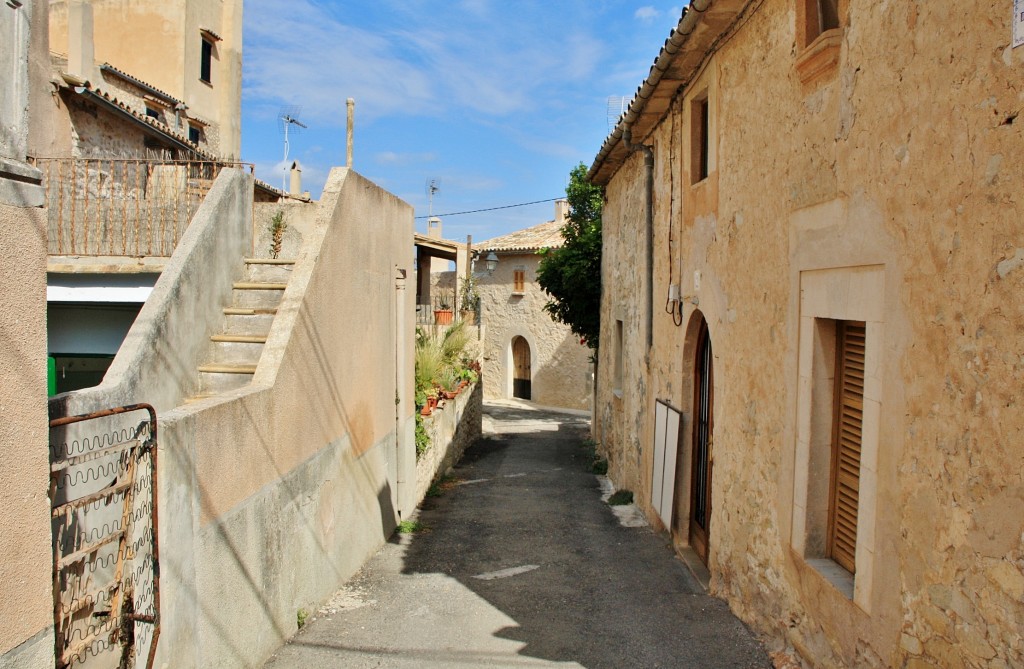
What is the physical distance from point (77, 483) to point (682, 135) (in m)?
6.62

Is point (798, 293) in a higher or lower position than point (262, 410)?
higher

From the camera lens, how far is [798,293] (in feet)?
15.7

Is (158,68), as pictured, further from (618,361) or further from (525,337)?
(618,361)

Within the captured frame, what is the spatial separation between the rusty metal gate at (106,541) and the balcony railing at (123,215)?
4.17 metres

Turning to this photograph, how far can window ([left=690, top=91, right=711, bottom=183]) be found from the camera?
7664 millimetres

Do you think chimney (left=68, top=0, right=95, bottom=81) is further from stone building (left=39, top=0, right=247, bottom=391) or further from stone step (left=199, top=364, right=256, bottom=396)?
stone step (left=199, top=364, right=256, bottom=396)

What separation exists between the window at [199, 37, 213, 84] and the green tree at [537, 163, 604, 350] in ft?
38.7

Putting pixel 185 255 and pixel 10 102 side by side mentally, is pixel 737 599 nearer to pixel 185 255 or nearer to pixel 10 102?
pixel 185 255

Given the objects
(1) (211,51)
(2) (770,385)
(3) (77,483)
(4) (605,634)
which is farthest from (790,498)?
(1) (211,51)

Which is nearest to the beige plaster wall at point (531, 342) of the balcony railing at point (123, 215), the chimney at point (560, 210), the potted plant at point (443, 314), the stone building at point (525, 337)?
the stone building at point (525, 337)

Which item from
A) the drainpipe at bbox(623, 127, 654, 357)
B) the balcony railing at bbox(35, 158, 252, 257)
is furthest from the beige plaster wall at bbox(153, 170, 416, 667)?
the drainpipe at bbox(623, 127, 654, 357)

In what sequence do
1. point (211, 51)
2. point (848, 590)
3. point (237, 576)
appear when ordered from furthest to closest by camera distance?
point (211, 51)
point (237, 576)
point (848, 590)

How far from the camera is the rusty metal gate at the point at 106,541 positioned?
3266mm

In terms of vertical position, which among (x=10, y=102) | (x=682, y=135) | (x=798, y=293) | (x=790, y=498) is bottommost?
(x=790, y=498)
